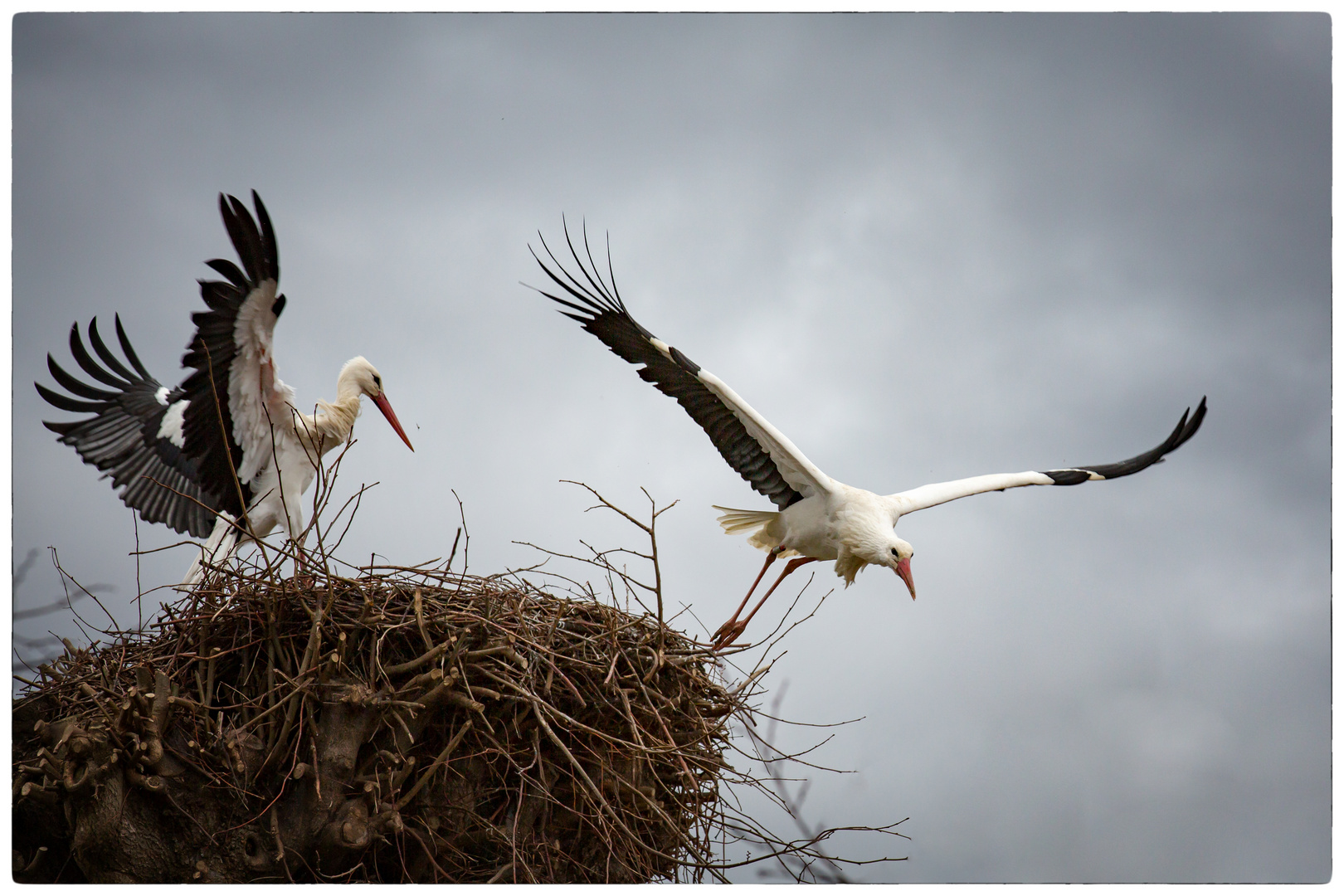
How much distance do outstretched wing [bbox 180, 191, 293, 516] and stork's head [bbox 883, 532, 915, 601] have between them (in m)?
2.25

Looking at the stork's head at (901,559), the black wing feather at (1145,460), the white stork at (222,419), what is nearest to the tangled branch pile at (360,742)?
the white stork at (222,419)

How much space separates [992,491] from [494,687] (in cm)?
262

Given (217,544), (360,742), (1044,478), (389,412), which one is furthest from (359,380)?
(1044,478)

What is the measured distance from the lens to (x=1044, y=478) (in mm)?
4305

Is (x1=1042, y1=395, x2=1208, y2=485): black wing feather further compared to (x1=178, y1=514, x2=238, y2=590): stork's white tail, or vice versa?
(x1=1042, y1=395, x2=1208, y2=485): black wing feather

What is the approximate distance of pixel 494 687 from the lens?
2359 mm

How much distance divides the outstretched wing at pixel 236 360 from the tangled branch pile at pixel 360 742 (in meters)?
0.69

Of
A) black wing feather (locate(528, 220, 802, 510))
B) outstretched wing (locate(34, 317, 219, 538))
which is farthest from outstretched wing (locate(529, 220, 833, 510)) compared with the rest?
outstretched wing (locate(34, 317, 219, 538))

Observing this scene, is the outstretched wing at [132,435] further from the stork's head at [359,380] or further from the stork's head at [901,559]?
the stork's head at [901,559]

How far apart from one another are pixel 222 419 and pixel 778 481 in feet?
6.84

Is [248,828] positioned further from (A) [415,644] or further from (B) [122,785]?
(A) [415,644]

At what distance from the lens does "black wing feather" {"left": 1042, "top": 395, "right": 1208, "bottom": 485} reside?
4.48 metres

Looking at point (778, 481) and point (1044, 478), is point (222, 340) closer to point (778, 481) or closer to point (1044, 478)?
point (778, 481)

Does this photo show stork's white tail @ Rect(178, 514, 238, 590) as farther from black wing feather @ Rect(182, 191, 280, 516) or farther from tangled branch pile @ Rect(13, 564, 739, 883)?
tangled branch pile @ Rect(13, 564, 739, 883)
